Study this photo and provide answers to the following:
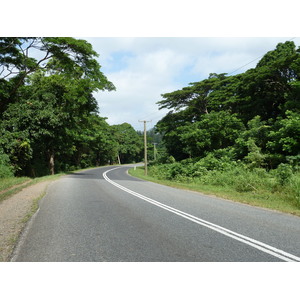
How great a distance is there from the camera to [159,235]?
229 inches

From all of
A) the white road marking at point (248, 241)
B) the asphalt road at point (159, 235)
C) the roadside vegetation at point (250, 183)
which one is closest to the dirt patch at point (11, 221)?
the asphalt road at point (159, 235)

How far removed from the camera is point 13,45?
60.3 feet

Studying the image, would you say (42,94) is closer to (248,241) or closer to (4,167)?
(4,167)

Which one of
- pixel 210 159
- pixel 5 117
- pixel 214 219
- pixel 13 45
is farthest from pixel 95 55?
pixel 214 219

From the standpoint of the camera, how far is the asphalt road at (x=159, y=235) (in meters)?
4.58

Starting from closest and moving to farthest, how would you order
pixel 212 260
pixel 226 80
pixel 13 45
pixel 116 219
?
pixel 212 260 → pixel 116 219 → pixel 13 45 → pixel 226 80

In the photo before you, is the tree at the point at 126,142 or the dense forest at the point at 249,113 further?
the tree at the point at 126,142

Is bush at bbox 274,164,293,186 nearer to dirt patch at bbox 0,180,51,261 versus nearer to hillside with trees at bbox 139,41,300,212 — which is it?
hillside with trees at bbox 139,41,300,212

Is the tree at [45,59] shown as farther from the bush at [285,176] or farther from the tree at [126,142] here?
the tree at [126,142]

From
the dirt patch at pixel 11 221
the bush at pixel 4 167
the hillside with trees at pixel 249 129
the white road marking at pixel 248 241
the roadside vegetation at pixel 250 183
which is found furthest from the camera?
the bush at pixel 4 167

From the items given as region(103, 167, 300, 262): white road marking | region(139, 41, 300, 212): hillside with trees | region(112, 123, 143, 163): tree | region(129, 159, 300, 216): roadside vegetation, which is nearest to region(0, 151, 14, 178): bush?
region(129, 159, 300, 216): roadside vegetation

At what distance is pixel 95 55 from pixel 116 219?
1788 cm

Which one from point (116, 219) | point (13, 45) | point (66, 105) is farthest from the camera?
point (66, 105)

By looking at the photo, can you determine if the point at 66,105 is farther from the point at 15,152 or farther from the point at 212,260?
the point at 212,260
